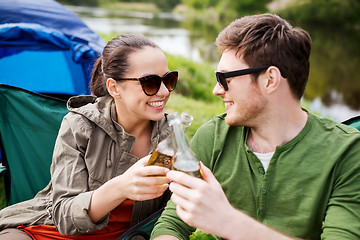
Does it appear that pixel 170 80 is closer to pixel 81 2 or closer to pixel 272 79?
pixel 272 79

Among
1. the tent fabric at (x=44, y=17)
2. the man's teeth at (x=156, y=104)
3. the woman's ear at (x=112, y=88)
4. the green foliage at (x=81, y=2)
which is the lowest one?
the man's teeth at (x=156, y=104)

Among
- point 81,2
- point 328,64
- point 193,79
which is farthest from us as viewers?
point 81,2

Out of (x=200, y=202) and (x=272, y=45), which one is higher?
(x=272, y=45)

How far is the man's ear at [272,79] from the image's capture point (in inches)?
65.7

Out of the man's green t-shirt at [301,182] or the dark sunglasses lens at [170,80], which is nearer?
the man's green t-shirt at [301,182]

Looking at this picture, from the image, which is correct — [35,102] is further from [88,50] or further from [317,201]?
[317,201]

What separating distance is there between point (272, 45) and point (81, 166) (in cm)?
114

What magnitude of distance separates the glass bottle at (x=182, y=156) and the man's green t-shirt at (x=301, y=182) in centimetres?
46

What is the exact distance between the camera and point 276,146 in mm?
1675

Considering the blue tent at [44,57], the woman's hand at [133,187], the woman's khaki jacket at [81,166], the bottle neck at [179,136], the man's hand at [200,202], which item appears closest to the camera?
the man's hand at [200,202]

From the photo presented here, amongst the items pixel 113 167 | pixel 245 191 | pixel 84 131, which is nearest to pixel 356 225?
pixel 245 191

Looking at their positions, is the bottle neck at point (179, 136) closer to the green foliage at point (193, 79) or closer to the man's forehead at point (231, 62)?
the man's forehead at point (231, 62)

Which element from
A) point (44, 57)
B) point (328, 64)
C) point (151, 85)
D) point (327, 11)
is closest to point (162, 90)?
point (151, 85)

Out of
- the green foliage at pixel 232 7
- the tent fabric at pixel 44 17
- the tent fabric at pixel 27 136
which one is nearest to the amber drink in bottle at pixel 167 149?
the tent fabric at pixel 27 136
